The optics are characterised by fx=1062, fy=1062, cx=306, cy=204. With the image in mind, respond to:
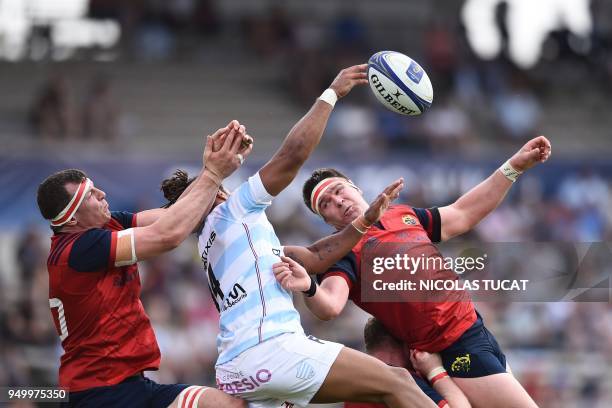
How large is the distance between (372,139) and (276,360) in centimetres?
1240

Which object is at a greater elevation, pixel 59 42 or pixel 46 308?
pixel 59 42

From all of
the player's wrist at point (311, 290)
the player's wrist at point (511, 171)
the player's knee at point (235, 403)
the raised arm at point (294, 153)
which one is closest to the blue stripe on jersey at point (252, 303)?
the player's wrist at point (311, 290)

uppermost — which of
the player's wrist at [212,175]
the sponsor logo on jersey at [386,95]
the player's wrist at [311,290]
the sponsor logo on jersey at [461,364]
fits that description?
the sponsor logo on jersey at [386,95]

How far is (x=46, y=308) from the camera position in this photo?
14586mm

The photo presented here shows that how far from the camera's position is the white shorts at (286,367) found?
6.99 metres

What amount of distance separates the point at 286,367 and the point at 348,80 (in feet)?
6.84

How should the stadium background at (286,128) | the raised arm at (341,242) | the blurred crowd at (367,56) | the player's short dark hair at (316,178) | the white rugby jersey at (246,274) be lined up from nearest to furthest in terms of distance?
1. the white rugby jersey at (246,274)
2. the raised arm at (341,242)
3. the player's short dark hair at (316,178)
4. the stadium background at (286,128)
5. the blurred crowd at (367,56)

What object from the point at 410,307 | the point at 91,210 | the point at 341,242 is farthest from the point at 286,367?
the point at 91,210

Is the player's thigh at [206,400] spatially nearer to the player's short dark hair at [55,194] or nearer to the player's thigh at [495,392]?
the player's short dark hair at [55,194]

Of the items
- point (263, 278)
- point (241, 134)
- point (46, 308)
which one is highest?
point (241, 134)

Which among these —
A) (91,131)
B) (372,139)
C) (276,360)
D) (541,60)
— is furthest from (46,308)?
(541,60)

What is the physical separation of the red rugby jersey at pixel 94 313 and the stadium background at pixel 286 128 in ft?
20.8

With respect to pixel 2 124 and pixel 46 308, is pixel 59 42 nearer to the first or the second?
pixel 2 124

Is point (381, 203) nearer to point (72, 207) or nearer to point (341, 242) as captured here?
point (341, 242)
